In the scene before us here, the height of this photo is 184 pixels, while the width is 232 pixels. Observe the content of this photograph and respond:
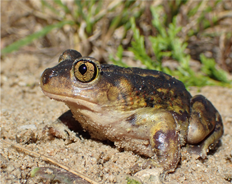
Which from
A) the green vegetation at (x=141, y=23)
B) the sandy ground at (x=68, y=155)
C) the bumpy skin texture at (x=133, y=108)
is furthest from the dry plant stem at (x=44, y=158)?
the green vegetation at (x=141, y=23)

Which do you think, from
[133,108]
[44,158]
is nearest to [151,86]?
[133,108]

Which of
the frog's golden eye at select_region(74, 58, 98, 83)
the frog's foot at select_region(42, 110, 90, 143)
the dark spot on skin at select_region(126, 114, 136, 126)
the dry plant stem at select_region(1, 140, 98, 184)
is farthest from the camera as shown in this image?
the frog's foot at select_region(42, 110, 90, 143)

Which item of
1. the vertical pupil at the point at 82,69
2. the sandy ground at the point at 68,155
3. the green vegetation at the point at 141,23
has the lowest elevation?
the sandy ground at the point at 68,155

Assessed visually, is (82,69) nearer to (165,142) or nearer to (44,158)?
(44,158)

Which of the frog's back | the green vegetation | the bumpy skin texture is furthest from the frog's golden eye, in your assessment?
the green vegetation

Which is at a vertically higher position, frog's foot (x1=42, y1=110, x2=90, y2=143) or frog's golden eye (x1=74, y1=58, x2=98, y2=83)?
frog's golden eye (x1=74, y1=58, x2=98, y2=83)

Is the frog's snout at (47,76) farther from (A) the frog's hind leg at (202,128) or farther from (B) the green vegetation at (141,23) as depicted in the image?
(B) the green vegetation at (141,23)

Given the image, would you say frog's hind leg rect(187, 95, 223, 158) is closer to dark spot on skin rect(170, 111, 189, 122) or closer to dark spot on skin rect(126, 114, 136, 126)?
dark spot on skin rect(170, 111, 189, 122)
